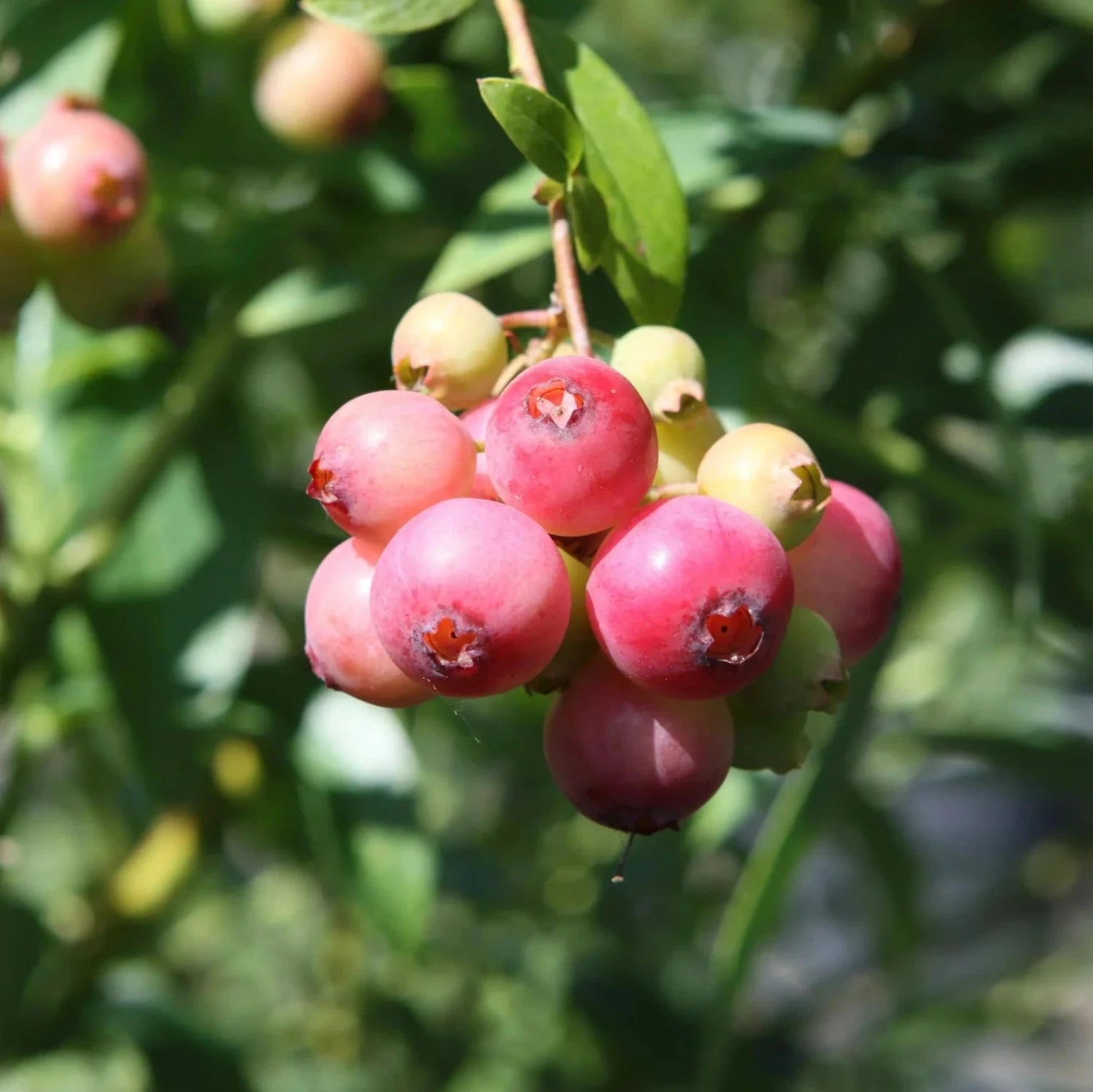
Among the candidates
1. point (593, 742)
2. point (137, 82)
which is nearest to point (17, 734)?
point (137, 82)

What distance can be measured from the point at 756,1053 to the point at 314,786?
0.63 m

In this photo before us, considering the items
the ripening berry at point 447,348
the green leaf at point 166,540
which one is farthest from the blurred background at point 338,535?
the ripening berry at point 447,348

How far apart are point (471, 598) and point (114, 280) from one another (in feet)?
1.15

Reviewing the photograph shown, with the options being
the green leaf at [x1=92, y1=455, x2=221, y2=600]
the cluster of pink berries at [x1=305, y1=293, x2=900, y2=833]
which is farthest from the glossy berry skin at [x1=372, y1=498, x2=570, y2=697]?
the green leaf at [x1=92, y1=455, x2=221, y2=600]

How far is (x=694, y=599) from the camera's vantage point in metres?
0.35

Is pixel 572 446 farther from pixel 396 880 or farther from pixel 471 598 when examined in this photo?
pixel 396 880

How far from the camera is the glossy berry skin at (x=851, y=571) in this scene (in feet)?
1.37

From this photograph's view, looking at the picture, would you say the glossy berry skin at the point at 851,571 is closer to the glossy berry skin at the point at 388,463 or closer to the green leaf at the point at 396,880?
the glossy berry skin at the point at 388,463

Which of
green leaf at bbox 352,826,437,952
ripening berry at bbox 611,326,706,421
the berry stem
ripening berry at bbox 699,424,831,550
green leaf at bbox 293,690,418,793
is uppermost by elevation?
ripening berry at bbox 611,326,706,421

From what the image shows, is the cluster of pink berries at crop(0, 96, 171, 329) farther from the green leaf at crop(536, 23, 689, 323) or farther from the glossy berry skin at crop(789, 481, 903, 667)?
the glossy berry skin at crop(789, 481, 903, 667)

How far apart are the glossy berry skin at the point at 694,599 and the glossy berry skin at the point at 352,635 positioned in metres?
0.07

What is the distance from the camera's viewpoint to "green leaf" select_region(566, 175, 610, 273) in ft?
1.42

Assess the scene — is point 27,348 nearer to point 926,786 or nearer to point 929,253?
point 929,253

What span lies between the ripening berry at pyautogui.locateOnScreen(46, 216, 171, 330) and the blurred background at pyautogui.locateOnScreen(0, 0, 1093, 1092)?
74 millimetres
